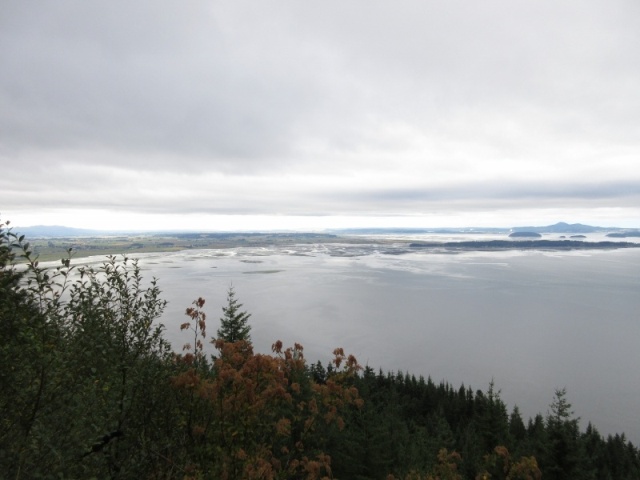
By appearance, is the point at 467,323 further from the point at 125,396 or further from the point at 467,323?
the point at 125,396

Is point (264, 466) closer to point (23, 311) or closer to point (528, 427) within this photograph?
point (23, 311)

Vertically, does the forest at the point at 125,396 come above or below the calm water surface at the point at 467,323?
above

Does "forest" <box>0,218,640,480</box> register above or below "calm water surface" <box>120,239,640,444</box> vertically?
above

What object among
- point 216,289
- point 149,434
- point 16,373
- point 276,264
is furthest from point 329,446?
point 276,264

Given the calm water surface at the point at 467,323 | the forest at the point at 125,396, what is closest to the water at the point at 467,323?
the calm water surface at the point at 467,323

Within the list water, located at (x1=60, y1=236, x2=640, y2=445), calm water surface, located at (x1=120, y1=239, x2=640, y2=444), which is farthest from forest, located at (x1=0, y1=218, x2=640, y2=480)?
calm water surface, located at (x1=120, y1=239, x2=640, y2=444)

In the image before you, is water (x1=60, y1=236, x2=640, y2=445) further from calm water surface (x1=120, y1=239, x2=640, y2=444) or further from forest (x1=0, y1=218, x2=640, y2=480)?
forest (x1=0, y1=218, x2=640, y2=480)

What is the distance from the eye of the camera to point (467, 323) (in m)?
56.4

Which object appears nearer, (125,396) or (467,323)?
(125,396)

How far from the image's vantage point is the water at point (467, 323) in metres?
38.5

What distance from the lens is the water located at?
126 feet

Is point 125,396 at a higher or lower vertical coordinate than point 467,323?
higher

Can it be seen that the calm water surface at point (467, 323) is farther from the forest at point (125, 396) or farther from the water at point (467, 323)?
the forest at point (125, 396)

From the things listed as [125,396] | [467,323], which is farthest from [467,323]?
[125,396]
